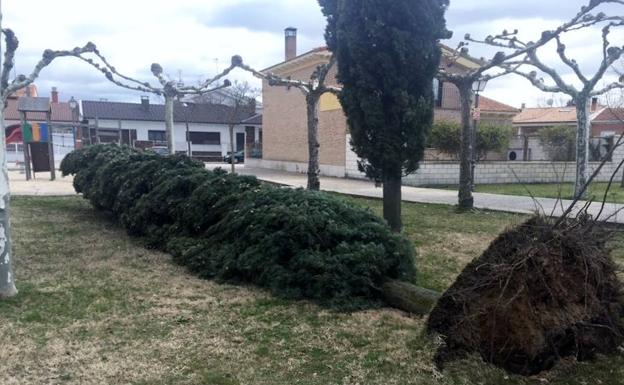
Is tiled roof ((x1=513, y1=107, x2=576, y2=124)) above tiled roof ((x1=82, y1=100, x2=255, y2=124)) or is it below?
below

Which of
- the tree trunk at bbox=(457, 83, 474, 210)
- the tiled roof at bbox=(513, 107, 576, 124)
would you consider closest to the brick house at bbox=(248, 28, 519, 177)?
the tiled roof at bbox=(513, 107, 576, 124)

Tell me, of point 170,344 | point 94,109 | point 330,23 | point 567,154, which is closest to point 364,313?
point 170,344

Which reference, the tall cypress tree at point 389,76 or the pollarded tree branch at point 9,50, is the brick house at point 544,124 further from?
the pollarded tree branch at point 9,50

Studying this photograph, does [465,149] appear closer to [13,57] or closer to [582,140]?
[582,140]

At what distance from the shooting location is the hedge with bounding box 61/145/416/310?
4699mm

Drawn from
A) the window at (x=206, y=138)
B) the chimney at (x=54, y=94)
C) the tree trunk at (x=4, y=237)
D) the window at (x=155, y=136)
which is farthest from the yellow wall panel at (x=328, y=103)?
the chimney at (x=54, y=94)

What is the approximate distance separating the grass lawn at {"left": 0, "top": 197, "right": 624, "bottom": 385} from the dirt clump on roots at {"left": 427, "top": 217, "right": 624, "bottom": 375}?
0.40ft

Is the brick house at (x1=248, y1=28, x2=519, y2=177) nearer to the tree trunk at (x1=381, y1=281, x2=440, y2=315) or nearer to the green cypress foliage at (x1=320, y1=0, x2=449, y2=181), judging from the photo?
the green cypress foliage at (x1=320, y1=0, x2=449, y2=181)

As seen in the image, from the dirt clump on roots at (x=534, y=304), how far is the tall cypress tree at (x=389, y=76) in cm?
357

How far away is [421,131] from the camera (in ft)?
23.6

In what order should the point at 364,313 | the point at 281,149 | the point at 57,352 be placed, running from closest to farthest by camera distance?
1. the point at 57,352
2. the point at 364,313
3. the point at 281,149

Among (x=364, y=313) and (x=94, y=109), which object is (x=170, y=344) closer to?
(x=364, y=313)

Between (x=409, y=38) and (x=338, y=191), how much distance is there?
8.83 m

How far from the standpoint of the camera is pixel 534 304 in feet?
10.8
